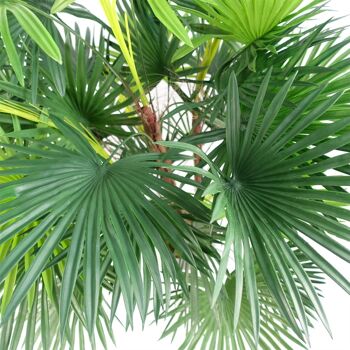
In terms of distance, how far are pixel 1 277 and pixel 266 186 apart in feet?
1.37

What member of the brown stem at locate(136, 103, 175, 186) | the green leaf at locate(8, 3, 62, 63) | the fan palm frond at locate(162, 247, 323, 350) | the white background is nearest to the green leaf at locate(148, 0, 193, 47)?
the green leaf at locate(8, 3, 62, 63)

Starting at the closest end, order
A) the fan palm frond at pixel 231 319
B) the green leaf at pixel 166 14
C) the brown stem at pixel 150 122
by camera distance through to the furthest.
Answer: the green leaf at pixel 166 14 < the brown stem at pixel 150 122 < the fan palm frond at pixel 231 319

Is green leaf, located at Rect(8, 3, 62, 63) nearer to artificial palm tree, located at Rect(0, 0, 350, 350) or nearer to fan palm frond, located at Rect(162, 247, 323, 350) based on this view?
artificial palm tree, located at Rect(0, 0, 350, 350)

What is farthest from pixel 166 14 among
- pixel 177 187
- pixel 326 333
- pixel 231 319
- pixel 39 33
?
pixel 326 333

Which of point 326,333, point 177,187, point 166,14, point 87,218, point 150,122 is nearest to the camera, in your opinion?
point 166,14

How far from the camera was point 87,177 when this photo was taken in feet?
3.23

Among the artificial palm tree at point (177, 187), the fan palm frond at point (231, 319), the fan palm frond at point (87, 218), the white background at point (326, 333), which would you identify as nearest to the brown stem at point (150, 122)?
the artificial palm tree at point (177, 187)

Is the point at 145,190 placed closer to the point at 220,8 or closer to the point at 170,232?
the point at 170,232

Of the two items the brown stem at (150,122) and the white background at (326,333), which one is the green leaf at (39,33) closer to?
the brown stem at (150,122)

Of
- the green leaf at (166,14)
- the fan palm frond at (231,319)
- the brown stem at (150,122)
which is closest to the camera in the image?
the green leaf at (166,14)

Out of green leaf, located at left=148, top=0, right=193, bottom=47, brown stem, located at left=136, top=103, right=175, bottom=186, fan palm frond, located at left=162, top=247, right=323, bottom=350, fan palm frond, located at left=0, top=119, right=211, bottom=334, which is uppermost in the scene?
green leaf, located at left=148, top=0, right=193, bottom=47

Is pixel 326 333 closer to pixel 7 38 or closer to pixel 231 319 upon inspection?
pixel 231 319

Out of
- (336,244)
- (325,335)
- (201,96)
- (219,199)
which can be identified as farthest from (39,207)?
(325,335)

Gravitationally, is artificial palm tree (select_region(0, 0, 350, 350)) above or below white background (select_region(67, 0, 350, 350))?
above
